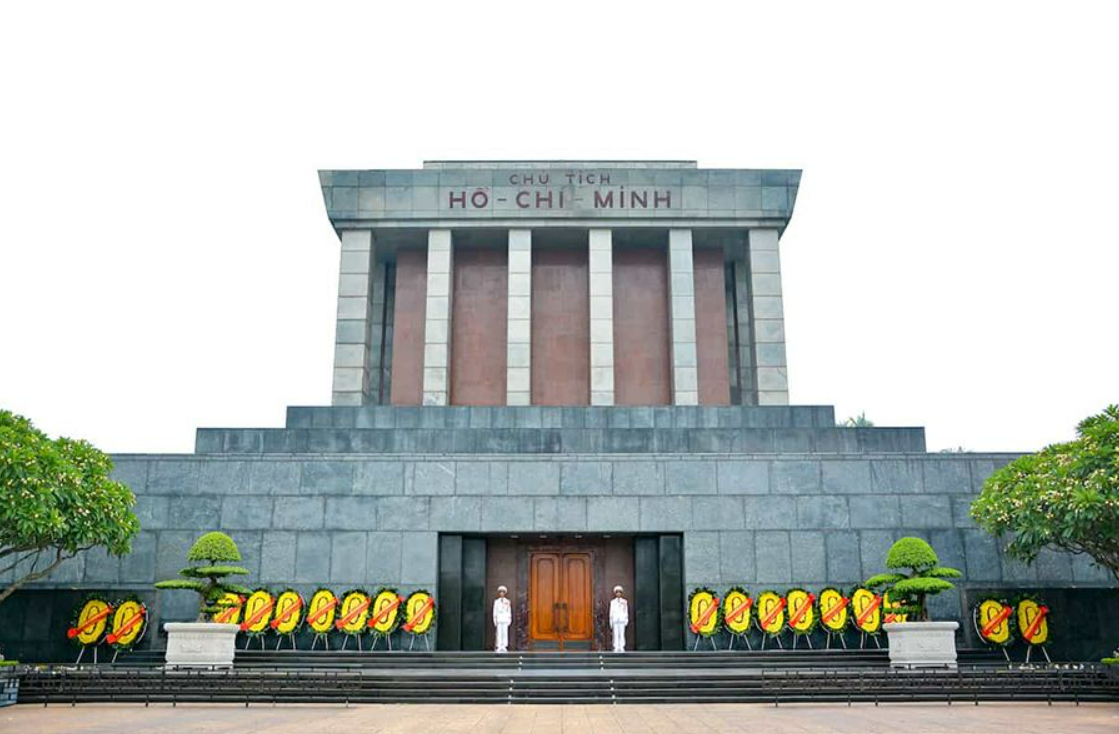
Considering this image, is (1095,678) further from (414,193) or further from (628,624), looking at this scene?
(414,193)

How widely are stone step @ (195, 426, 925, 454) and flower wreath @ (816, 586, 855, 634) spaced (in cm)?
397

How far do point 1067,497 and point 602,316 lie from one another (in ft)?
52.1

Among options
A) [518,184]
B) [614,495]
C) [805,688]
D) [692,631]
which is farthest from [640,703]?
[518,184]

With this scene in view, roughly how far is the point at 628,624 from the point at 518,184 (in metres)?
15.3

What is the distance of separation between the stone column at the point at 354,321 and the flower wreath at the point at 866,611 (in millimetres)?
16012

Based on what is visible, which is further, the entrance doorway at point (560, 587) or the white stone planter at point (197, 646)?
the entrance doorway at point (560, 587)

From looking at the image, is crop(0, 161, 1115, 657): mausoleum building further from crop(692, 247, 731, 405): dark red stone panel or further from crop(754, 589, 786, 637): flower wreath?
crop(692, 247, 731, 405): dark red stone panel

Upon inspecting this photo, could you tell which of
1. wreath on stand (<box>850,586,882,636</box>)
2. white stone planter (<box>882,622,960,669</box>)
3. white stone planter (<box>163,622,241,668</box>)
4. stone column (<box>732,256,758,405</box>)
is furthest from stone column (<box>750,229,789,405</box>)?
white stone planter (<box>163,622,241,668</box>)

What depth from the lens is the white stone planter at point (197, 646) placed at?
18.8 metres

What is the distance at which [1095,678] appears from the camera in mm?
16797

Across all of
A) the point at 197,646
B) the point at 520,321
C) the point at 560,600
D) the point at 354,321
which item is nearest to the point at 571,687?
the point at 560,600

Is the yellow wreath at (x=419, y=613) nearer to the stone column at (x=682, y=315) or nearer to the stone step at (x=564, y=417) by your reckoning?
the stone step at (x=564, y=417)

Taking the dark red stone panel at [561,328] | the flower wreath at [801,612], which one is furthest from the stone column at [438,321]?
the flower wreath at [801,612]

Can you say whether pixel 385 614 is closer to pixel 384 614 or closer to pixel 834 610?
pixel 384 614
